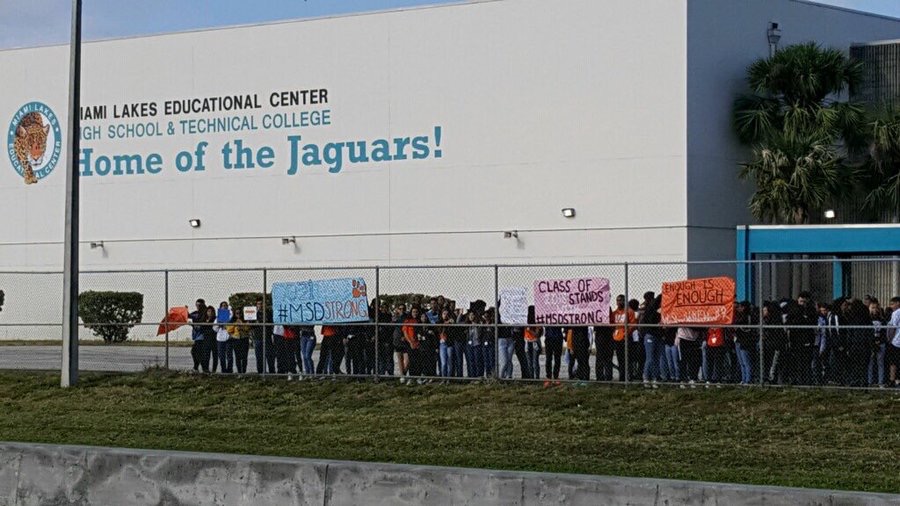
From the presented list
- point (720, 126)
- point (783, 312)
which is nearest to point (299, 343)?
point (783, 312)

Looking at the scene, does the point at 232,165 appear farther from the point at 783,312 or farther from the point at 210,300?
the point at 783,312

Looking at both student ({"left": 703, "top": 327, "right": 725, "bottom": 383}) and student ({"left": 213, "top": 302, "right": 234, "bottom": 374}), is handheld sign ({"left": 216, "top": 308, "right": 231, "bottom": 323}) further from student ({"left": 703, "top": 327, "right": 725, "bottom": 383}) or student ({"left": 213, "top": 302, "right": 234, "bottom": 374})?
student ({"left": 703, "top": 327, "right": 725, "bottom": 383})

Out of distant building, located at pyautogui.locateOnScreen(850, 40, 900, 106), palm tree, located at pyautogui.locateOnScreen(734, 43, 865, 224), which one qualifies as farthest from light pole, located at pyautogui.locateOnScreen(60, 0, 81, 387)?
distant building, located at pyautogui.locateOnScreen(850, 40, 900, 106)

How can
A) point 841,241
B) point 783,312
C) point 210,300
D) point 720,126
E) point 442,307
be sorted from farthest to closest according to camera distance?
1. point 210,300
2. point 720,126
3. point 841,241
4. point 442,307
5. point 783,312

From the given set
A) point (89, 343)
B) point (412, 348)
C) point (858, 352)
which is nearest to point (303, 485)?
point (858, 352)

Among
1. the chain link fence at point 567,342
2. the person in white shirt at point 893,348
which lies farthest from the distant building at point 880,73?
the person in white shirt at point 893,348

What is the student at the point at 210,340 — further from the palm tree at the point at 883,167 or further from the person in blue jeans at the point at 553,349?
the palm tree at the point at 883,167

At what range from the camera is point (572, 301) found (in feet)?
76.6

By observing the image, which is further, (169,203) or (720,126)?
(169,203)

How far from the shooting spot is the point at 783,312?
22.5 metres

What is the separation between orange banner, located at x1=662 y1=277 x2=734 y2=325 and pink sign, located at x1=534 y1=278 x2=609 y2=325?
998 millimetres

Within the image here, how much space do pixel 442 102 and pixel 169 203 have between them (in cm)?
968

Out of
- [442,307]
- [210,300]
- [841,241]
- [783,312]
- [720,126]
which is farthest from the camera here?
[210,300]

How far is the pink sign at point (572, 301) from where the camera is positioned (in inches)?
910
